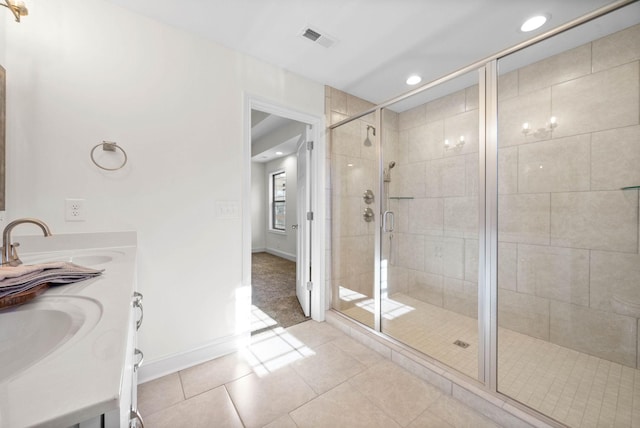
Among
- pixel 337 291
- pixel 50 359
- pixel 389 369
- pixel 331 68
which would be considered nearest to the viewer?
pixel 50 359

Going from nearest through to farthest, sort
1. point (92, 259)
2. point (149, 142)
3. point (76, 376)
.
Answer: point (76, 376)
point (92, 259)
point (149, 142)

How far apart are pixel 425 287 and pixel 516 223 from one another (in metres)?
1.13

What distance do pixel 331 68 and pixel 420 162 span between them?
138 cm

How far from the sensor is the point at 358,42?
1.90 m

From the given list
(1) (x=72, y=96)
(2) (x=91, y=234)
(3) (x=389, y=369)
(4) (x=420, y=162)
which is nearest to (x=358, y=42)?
(4) (x=420, y=162)

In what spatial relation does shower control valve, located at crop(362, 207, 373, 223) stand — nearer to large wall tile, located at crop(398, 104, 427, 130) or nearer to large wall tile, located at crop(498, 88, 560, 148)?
large wall tile, located at crop(398, 104, 427, 130)

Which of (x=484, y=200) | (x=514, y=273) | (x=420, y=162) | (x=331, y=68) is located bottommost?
(x=514, y=273)

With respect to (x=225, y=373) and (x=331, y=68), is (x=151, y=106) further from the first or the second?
(x=225, y=373)

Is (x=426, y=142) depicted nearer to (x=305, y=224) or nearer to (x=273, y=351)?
(x=305, y=224)

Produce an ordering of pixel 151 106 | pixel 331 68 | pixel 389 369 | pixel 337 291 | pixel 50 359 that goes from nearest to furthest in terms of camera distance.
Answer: pixel 50 359 → pixel 151 106 → pixel 389 369 → pixel 331 68 → pixel 337 291

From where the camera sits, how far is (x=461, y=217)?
8.29 feet

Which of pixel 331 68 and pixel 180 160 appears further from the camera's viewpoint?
pixel 331 68

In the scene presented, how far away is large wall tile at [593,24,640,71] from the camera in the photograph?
1.65 meters

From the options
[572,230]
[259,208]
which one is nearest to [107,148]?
[572,230]
